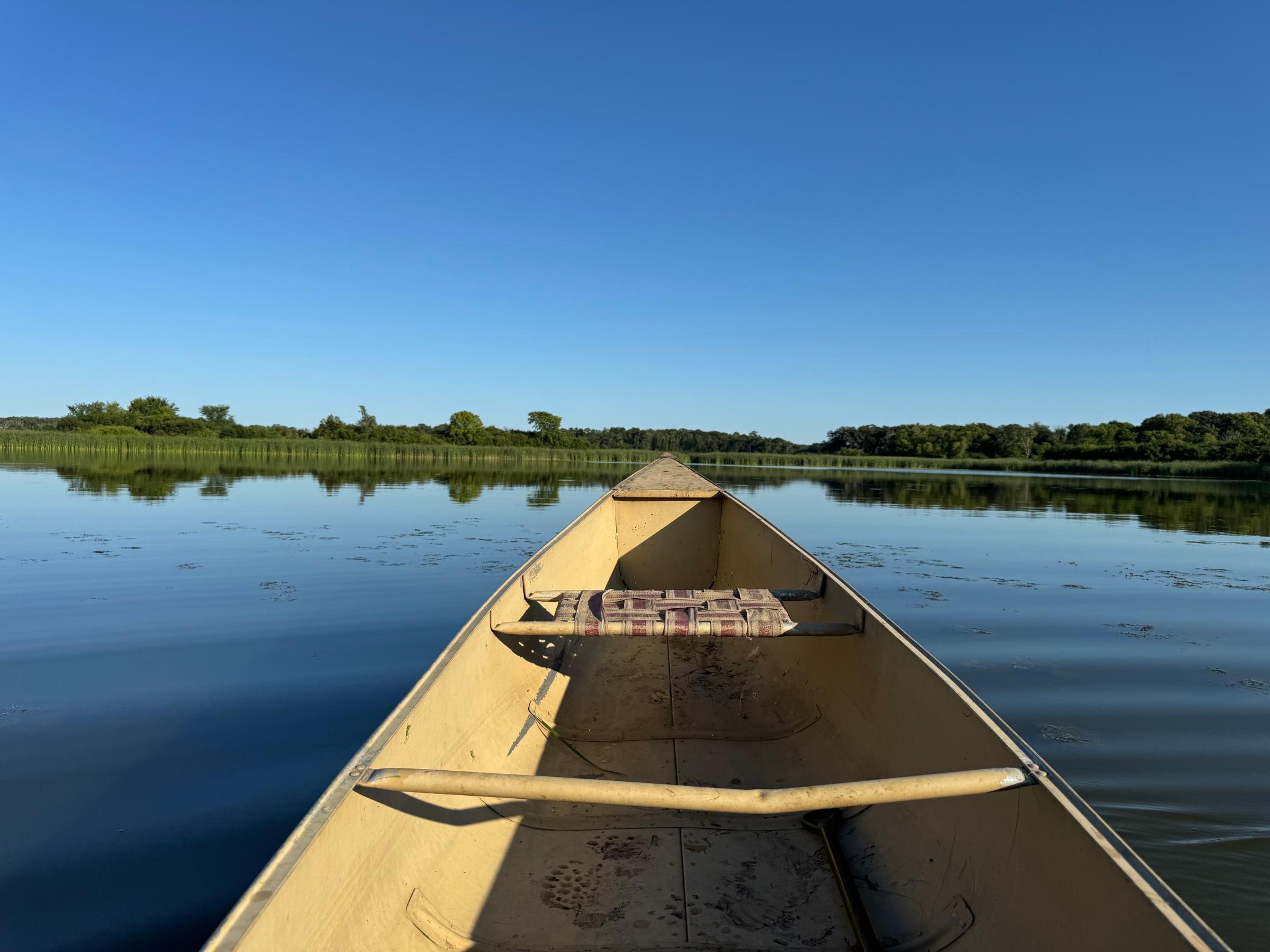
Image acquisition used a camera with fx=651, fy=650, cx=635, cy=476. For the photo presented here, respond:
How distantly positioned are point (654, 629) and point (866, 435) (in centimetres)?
8363

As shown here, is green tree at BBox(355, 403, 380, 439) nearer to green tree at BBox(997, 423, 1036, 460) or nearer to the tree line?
the tree line

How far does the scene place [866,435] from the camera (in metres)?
80.7

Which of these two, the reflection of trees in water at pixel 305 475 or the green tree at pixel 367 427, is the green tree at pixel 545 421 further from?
the reflection of trees in water at pixel 305 475

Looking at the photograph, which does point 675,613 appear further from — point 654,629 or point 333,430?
point 333,430

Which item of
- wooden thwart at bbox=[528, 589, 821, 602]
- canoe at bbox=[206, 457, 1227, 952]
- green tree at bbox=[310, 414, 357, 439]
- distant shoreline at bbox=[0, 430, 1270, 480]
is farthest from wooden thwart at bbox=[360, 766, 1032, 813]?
green tree at bbox=[310, 414, 357, 439]

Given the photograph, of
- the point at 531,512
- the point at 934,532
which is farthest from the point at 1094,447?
the point at 531,512

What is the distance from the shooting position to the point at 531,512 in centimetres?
1121

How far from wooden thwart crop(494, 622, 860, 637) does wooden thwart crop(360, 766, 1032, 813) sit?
36.1 inches

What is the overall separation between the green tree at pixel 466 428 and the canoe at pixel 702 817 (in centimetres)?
6165

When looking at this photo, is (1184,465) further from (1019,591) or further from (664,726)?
(664,726)

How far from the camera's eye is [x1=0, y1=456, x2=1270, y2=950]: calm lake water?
1.90 metres

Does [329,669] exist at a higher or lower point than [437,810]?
lower

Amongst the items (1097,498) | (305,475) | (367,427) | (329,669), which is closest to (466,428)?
(367,427)

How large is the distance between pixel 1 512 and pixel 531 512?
7432 mm
